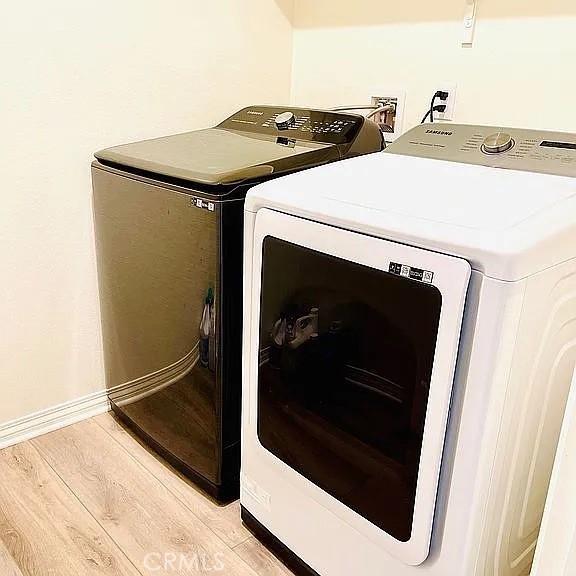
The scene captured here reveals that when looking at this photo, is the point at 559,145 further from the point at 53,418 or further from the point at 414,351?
the point at 53,418

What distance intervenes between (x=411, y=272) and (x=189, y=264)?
0.65m

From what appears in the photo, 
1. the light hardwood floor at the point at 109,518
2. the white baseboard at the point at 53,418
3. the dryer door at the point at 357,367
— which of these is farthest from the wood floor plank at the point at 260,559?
the white baseboard at the point at 53,418

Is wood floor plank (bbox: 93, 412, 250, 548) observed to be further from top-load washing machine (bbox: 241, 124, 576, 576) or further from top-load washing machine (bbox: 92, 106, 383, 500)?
top-load washing machine (bbox: 241, 124, 576, 576)

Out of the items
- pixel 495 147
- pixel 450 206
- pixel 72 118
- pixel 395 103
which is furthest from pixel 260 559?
pixel 395 103

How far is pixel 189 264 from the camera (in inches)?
56.4

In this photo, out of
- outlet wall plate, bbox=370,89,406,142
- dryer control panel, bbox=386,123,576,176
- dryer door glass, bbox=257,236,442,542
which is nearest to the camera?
dryer door glass, bbox=257,236,442,542

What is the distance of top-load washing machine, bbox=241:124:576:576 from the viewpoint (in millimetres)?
914

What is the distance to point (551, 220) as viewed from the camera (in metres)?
0.93

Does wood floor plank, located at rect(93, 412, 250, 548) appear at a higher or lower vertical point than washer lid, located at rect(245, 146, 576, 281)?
lower

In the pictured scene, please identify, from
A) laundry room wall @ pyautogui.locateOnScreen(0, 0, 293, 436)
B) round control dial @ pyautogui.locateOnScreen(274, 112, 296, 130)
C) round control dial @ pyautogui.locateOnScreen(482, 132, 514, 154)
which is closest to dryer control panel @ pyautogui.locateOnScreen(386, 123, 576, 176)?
round control dial @ pyautogui.locateOnScreen(482, 132, 514, 154)

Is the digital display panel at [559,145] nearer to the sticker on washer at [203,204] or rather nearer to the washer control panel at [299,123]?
the washer control panel at [299,123]

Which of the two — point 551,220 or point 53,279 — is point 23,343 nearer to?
point 53,279

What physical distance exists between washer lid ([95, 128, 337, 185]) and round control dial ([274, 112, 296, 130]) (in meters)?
0.05

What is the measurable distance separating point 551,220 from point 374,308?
316mm
